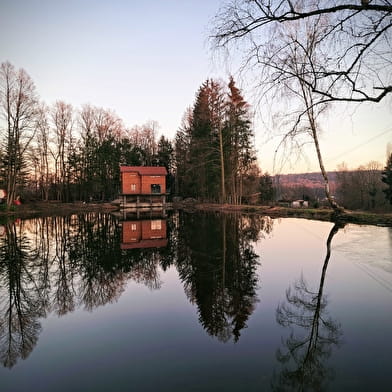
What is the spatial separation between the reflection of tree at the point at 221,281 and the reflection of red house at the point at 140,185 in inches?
1106

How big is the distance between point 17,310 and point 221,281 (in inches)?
145

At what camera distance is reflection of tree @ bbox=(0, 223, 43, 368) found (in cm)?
324

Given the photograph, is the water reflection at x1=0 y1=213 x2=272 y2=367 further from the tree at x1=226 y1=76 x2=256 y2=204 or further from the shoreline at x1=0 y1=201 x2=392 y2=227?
the tree at x1=226 y1=76 x2=256 y2=204

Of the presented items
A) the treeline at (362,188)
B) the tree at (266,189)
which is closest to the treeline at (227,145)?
the treeline at (362,188)

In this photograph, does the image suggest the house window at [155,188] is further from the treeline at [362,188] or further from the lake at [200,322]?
the lake at [200,322]

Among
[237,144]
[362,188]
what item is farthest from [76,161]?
[362,188]

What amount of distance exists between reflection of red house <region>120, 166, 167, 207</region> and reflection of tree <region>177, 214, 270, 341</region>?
92.2 ft

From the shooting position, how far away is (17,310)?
4.33 metres

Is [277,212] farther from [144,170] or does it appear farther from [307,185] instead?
[307,185]

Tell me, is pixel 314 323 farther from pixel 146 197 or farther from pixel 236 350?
pixel 146 197

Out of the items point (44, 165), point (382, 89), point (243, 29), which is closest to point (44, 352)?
point (243, 29)

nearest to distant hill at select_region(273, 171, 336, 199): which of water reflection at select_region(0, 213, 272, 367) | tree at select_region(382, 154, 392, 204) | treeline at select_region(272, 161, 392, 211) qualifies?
treeline at select_region(272, 161, 392, 211)

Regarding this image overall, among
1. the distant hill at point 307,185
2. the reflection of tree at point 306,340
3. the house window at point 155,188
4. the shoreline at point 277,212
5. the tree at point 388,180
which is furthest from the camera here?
the distant hill at point 307,185

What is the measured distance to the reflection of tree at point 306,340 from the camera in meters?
2.44
